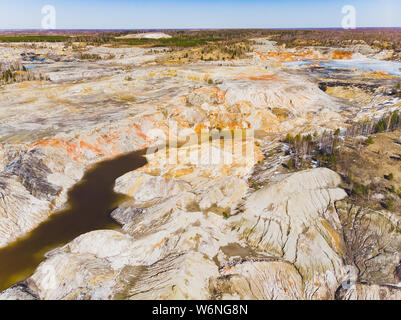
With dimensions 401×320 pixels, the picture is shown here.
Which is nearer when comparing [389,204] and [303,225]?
[303,225]

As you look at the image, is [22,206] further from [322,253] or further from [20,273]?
[322,253]

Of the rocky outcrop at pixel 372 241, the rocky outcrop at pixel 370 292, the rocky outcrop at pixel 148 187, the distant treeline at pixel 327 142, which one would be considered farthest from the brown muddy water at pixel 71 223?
the distant treeline at pixel 327 142

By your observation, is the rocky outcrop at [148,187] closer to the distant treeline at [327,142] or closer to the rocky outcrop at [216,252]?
the rocky outcrop at [216,252]

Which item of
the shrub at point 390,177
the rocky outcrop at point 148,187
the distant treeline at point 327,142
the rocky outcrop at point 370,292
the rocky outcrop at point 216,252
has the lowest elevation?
the rocky outcrop at point 370,292

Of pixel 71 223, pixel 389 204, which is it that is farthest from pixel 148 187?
pixel 389 204

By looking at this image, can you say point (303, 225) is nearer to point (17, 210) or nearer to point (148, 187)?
point (148, 187)

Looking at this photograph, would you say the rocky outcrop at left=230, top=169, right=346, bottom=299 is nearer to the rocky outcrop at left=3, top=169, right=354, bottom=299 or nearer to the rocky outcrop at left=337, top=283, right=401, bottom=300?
the rocky outcrop at left=3, top=169, right=354, bottom=299

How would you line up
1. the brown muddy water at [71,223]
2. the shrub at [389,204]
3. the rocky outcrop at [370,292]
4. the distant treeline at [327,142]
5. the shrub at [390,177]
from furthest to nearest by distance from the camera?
the distant treeline at [327,142] < the shrub at [390,177] < the shrub at [389,204] < the brown muddy water at [71,223] < the rocky outcrop at [370,292]

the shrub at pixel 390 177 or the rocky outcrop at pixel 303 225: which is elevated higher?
the shrub at pixel 390 177
